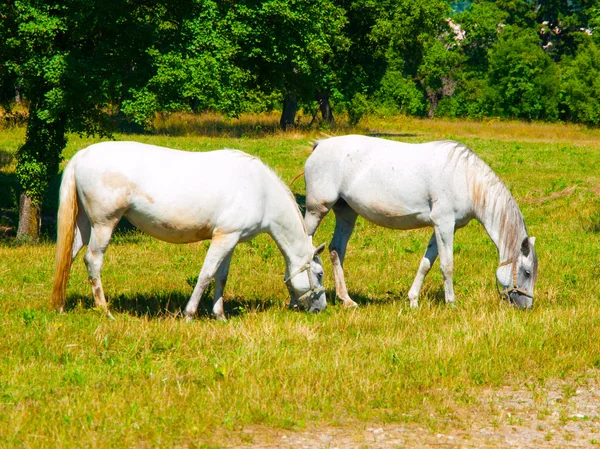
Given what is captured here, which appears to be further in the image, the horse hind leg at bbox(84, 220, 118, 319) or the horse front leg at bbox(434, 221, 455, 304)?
the horse front leg at bbox(434, 221, 455, 304)

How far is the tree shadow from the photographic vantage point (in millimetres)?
9477

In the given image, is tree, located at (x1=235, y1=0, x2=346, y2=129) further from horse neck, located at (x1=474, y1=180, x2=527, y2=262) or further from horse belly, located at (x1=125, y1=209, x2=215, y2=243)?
horse belly, located at (x1=125, y1=209, x2=215, y2=243)

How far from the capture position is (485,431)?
586 centimetres

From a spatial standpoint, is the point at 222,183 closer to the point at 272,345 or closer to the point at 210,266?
the point at 210,266

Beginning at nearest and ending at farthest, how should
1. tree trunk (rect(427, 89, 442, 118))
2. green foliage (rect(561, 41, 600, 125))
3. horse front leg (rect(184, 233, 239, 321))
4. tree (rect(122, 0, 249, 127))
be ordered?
horse front leg (rect(184, 233, 239, 321)) < tree (rect(122, 0, 249, 127)) < green foliage (rect(561, 41, 600, 125)) < tree trunk (rect(427, 89, 442, 118))

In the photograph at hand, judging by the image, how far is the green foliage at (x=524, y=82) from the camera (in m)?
59.9

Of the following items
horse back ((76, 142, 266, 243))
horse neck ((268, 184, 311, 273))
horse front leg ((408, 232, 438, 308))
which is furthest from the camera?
horse front leg ((408, 232, 438, 308))

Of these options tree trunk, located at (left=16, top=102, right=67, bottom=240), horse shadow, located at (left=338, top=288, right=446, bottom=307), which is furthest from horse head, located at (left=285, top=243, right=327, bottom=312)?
tree trunk, located at (left=16, top=102, right=67, bottom=240)

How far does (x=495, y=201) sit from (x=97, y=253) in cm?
492

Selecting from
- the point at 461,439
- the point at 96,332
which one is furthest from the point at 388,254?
the point at 461,439

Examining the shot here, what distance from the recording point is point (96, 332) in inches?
313

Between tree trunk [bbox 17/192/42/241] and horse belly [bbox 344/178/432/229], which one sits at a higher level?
horse belly [bbox 344/178/432/229]

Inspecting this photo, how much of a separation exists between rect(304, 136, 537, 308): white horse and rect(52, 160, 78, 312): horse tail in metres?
3.43

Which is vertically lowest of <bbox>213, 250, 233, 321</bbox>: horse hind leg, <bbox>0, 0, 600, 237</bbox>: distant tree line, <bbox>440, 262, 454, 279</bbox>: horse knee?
<bbox>213, 250, 233, 321</bbox>: horse hind leg
